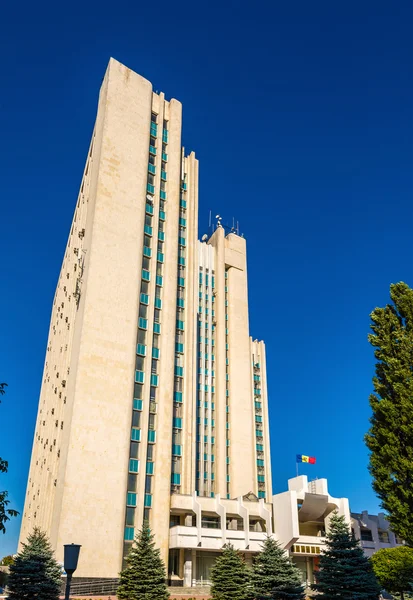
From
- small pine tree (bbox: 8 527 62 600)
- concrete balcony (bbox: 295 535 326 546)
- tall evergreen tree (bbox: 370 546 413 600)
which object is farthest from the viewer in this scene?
concrete balcony (bbox: 295 535 326 546)

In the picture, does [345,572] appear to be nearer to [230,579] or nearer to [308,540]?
[230,579]

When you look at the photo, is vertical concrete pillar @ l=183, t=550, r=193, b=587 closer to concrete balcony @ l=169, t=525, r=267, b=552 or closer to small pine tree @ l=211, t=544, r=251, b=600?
concrete balcony @ l=169, t=525, r=267, b=552

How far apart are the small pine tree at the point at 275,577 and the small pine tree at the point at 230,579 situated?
4169 millimetres

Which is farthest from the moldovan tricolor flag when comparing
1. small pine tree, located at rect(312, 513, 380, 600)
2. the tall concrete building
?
small pine tree, located at rect(312, 513, 380, 600)

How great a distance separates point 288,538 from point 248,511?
4.30m

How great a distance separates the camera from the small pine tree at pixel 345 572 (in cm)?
2552

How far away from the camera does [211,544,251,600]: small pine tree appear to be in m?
33.9

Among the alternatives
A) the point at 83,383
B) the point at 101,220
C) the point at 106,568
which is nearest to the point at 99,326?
the point at 83,383

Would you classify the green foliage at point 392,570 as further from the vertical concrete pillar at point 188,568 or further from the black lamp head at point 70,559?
the black lamp head at point 70,559

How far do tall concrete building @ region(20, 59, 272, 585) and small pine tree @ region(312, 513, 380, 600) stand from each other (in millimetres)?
19984

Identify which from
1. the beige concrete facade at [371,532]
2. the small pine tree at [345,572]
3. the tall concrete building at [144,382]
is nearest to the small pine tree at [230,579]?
the small pine tree at [345,572]

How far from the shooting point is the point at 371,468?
82.0 ft

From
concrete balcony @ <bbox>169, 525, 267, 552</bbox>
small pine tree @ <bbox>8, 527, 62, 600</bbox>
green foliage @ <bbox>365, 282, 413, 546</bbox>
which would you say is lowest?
small pine tree @ <bbox>8, 527, 62, 600</bbox>

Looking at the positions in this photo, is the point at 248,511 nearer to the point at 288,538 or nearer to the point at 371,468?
the point at 288,538
